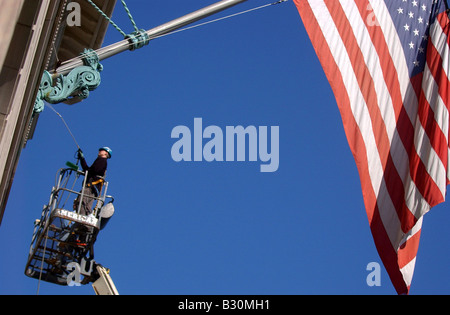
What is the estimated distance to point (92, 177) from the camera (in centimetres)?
1537

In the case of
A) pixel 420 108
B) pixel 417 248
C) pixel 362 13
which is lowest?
pixel 417 248

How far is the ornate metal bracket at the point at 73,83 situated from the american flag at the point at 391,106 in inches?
152

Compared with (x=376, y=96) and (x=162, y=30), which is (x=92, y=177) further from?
(x=376, y=96)

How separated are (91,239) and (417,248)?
5.99m

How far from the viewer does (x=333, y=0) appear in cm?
1405

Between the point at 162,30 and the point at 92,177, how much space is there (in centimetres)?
357

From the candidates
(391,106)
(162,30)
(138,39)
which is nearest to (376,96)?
(391,106)

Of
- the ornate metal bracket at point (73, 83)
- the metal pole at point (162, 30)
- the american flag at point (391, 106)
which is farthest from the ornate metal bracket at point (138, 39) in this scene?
the american flag at point (391, 106)

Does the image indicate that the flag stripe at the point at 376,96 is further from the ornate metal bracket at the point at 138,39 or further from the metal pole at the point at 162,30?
the ornate metal bracket at the point at 138,39

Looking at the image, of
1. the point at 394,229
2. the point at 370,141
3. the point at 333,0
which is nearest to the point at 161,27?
the point at 333,0

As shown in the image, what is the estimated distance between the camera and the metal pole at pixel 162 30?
12.3 metres

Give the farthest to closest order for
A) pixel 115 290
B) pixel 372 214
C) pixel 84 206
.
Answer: pixel 115 290 → pixel 84 206 → pixel 372 214

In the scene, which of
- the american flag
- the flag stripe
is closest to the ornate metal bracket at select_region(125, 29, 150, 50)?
the american flag
